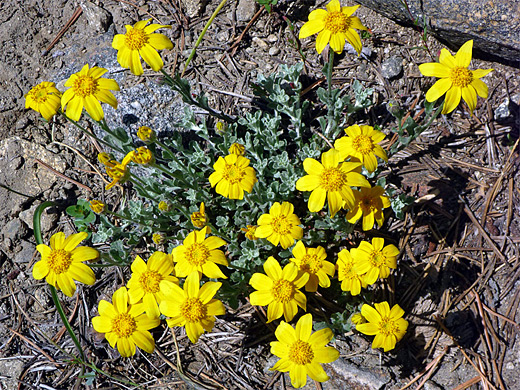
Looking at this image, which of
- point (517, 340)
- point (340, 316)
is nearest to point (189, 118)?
point (340, 316)

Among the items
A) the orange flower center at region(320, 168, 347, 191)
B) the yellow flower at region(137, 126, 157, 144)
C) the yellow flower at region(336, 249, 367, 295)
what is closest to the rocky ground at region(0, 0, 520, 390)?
the yellow flower at region(336, 249, 367, 295)

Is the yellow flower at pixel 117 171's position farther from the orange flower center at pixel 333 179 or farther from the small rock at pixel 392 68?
the small rock at pixel 392 68

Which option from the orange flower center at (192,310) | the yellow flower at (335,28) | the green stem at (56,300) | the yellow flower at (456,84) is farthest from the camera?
the green stem at (56,300)

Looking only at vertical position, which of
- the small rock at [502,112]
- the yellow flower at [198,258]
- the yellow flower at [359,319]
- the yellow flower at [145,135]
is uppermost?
the small rock at [502,112]

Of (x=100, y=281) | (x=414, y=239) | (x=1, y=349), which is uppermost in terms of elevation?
(x=414, y=239)

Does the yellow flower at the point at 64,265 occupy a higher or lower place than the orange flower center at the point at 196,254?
lower

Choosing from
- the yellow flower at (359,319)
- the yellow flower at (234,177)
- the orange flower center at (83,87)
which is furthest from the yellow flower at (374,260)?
the orange flower center at (83,87)

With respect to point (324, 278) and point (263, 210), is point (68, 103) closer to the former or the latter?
point (263, 210)
